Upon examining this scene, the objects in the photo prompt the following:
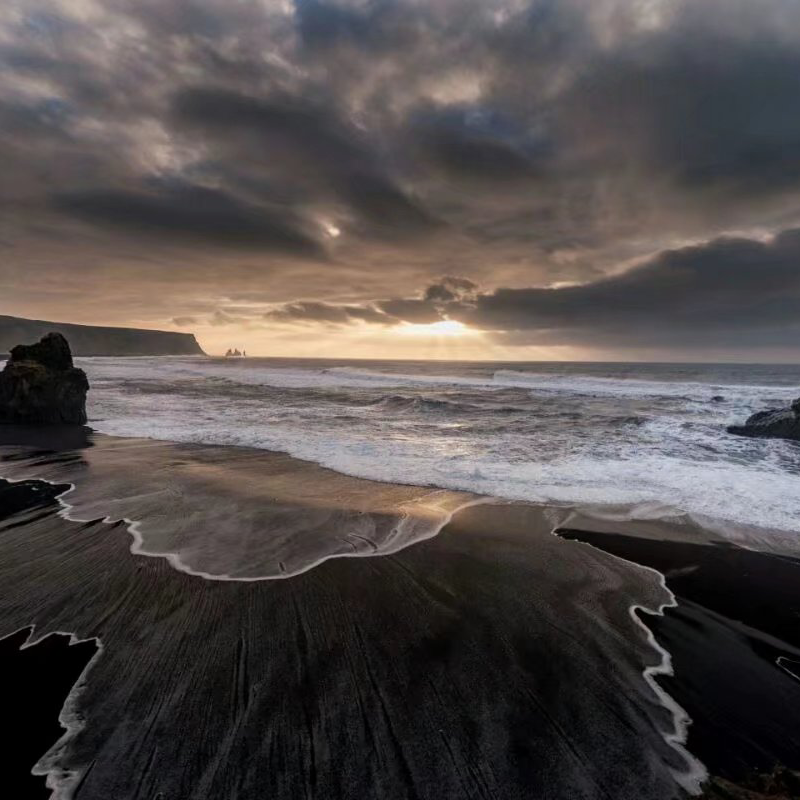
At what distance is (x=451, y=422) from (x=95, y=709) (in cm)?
1602

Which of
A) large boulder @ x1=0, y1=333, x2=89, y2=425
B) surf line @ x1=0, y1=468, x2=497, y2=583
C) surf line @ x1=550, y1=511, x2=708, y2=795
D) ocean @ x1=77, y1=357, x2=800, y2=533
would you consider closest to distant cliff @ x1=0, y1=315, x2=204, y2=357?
large boulder @ x1=0, y1=333, x2=89, y2=425

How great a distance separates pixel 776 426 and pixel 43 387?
2840 centimetres

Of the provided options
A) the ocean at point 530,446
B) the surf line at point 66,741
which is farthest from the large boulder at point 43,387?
the surf line at point 66,741

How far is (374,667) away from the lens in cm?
357

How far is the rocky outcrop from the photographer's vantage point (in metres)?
15.1

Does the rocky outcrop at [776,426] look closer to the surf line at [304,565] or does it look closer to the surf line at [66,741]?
the surf line at [304,565]

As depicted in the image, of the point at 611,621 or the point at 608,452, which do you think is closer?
the point at 611,621

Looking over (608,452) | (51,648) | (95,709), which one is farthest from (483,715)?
(608,452)

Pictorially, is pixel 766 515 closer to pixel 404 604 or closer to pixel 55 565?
pixel 404 604

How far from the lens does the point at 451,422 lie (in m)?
18.4

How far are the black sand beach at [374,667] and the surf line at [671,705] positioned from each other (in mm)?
22

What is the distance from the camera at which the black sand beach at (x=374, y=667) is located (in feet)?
8.73

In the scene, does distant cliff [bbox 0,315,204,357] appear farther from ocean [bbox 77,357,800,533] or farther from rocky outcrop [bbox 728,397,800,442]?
rocky outcrop [bbox 728,397,800,442]

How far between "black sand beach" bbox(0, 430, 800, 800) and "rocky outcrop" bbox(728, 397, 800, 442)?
13.1 metres
